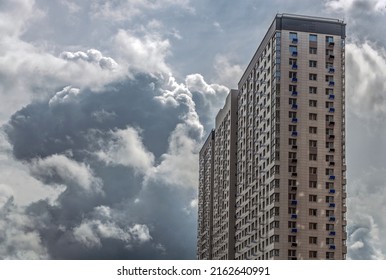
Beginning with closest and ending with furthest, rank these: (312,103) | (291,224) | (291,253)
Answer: (291,253) < (291,224) < (312,103)

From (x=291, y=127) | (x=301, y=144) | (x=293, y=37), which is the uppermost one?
(x=293, y=37)

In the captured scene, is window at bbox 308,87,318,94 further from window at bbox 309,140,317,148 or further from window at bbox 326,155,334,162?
window at bbox 326,155,334,162

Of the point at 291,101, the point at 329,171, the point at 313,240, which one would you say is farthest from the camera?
the point at 291,101

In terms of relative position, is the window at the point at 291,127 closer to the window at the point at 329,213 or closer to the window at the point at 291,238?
the window at the point at 329,213

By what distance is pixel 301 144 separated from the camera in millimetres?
76188

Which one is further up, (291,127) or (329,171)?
(291,127)

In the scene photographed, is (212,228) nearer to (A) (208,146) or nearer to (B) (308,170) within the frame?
(A) (208,146)

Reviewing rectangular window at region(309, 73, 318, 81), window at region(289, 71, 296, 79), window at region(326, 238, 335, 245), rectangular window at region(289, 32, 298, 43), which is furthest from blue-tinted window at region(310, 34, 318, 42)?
window at region(326, 238, 335, 245)

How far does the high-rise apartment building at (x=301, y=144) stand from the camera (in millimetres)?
74000

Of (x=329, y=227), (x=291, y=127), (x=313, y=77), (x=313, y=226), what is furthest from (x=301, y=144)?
(x=329, y=227)

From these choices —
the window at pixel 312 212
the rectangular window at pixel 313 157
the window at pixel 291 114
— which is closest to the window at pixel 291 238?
the window at pixel 312 212

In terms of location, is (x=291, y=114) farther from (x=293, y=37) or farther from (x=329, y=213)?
(x=329, y=213)

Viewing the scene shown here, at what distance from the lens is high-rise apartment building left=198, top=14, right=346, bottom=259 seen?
243 ft
